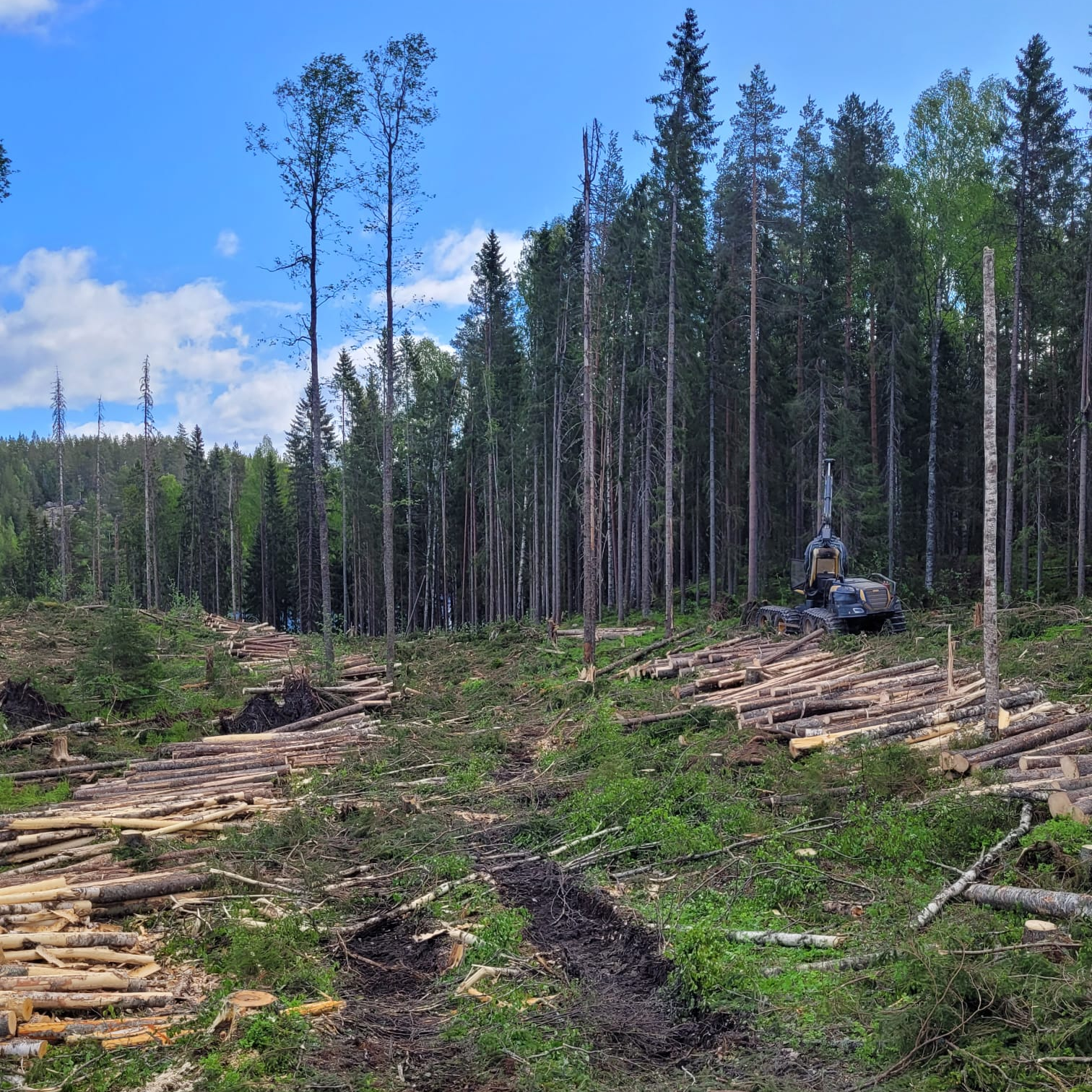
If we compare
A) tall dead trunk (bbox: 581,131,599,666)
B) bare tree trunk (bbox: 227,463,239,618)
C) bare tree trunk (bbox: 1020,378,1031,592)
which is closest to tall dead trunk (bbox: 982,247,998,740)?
tall dead trunk (bbox: 581,131,599,666)

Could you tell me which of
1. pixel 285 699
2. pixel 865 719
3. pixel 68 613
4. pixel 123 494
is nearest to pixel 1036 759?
pixel 865 719

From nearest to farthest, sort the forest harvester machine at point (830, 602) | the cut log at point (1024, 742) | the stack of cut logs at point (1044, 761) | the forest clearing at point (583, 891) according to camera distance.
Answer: the forest clearing at point (583, 891), the stack of cut logs at point (1044, 761), the cut log at point (1024, 742), the forest harvester machine at point (830, 602)

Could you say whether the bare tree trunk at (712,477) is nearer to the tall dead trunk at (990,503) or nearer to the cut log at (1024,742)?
the tall dead trunk at (990,503)

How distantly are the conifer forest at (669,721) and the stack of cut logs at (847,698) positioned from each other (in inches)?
3.3

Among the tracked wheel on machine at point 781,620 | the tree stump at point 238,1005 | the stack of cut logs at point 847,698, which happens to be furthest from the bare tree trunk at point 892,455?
the tree stump at point 238,1005

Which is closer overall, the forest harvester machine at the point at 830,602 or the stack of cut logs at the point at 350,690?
Answer: the stack of cut logs at the point at 350,690

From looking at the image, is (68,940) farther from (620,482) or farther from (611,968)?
(620,482)

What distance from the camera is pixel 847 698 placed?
1256 cm

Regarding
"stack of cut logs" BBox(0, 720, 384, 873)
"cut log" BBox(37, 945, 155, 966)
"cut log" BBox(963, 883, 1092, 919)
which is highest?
"cut log" BBox(963, 883, 1092, 919)

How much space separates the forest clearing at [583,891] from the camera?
5102 millimetres

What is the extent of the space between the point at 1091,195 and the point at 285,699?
29.9m

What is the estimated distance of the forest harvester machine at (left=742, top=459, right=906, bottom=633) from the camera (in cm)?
1961

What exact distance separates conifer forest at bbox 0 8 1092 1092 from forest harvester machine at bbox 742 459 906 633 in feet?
0.47

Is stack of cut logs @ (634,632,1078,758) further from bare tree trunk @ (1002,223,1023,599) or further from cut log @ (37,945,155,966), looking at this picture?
bare tree trunk @ (1002,223,1023,599)
